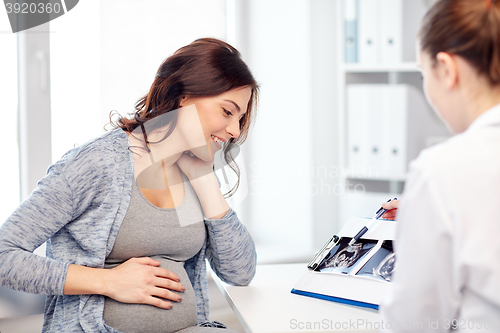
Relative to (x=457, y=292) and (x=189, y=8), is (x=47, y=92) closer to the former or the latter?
(x=189, y=8)

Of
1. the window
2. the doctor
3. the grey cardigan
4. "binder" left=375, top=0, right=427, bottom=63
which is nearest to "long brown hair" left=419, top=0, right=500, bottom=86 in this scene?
the doctor

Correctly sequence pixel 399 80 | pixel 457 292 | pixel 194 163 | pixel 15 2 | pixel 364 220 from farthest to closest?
pixel 399 80, pixel 15 2, pixel 194 163, pixel 364 220, pixel 457 292

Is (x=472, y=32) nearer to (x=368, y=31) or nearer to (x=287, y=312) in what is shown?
(x=287, y=312)

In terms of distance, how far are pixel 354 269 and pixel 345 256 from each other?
0.18ft

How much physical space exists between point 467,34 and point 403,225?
26 cm

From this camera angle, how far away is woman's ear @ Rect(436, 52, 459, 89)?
56cm

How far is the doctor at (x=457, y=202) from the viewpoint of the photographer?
1.60 ft

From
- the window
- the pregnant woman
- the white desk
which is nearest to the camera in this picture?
the white desk

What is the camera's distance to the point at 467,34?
54cm

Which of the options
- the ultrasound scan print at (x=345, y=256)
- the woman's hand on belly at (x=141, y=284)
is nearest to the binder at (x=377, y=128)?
the ultrasound scan print at (x=345, y=256)

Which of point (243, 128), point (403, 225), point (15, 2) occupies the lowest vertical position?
point (403, 225)

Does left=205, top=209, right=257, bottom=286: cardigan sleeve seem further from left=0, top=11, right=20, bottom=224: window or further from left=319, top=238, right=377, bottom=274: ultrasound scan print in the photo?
left=0, top=11, right=20, bottom=224: window

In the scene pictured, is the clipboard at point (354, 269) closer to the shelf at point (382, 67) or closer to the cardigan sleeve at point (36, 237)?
the cardigan sleeve at point (36, 237)

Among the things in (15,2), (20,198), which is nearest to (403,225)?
(20,198)
